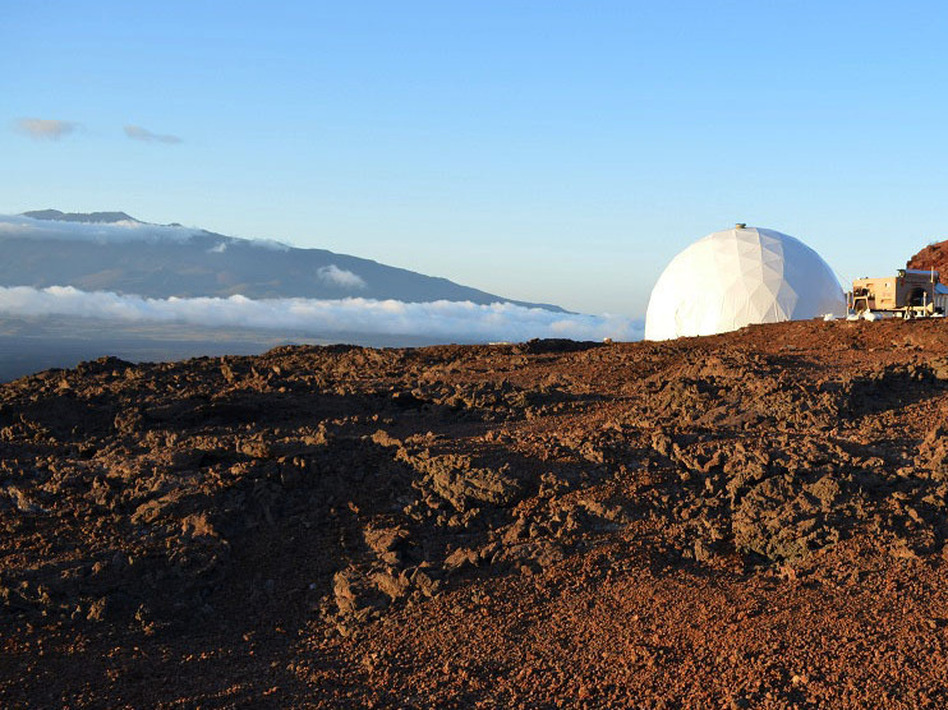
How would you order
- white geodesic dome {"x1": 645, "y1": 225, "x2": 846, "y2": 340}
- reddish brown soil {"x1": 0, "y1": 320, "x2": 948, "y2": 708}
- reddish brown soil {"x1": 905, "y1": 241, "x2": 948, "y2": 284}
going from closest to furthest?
reddish brown soil {"x1": 0, "y1": 320, "x2": 948, "y2": 708}, white geodesic dome {"x1": 645, "y1": 225, "x2": 846, "y2": 340}, reddish brown soil {"x1": 905, "y1": 241, "x2": 948, "y2": 284}

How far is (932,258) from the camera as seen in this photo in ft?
165

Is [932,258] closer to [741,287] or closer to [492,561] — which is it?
[741,287]

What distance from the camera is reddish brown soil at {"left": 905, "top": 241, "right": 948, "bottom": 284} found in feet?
160

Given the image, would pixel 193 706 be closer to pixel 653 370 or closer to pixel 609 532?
pixel 609 532

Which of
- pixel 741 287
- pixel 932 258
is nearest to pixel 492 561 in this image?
pixel 741 287

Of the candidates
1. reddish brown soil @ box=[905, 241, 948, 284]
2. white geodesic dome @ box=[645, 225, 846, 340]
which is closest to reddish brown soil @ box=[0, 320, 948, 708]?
white geodesic dome @ box=[645, 225, 846, 340]

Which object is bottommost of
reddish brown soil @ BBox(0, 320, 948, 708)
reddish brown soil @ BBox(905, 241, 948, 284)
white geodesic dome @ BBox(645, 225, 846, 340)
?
reddish brown soil @ BBox(0, 320, 948, 708)

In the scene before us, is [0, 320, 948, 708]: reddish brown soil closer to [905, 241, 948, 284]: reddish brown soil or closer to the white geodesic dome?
the white geodesic dome

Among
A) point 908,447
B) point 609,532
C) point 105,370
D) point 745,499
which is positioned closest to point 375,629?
point 609,532

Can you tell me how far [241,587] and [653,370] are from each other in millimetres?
10410

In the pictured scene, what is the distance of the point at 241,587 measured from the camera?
924 centimetres

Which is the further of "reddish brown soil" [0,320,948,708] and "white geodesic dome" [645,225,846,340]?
"white geodesic dome" [645,225,846,340]

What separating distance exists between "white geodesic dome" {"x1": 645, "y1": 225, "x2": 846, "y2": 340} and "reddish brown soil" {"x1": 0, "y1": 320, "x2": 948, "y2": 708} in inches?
607

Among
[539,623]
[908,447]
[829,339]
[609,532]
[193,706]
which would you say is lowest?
[193,706]
